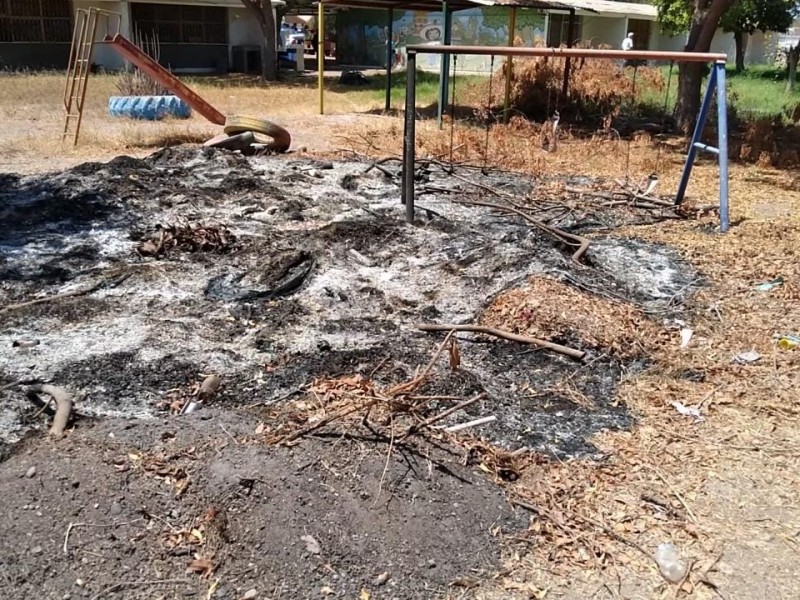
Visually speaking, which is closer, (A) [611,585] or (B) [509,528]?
(A) [611,585]

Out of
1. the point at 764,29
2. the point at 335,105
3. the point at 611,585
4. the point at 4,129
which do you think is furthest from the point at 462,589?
the point at 764,29

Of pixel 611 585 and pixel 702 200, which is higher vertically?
pixel 702 200

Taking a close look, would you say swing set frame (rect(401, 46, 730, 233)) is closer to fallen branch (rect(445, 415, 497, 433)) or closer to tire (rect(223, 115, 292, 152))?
fallen branch (rect(445, 415, 497, 433))

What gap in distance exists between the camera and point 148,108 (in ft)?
45.8

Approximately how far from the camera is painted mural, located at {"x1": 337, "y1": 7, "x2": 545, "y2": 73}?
27.2m

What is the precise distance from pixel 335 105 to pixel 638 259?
12.7 metres

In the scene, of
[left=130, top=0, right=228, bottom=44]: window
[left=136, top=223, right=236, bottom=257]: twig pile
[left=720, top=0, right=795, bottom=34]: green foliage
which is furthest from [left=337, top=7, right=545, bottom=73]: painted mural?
[left=136, top=223, right=236, bottom=257]: twig pile

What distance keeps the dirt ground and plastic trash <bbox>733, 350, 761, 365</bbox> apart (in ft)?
0.19

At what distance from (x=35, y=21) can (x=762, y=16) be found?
26.7 m

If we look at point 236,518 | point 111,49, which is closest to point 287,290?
point 236,518

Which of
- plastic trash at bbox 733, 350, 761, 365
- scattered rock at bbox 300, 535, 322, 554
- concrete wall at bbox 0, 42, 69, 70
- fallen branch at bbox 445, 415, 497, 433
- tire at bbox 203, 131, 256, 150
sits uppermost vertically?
concrete wall at bbox 0, 42, 69, 70

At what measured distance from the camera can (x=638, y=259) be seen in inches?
248

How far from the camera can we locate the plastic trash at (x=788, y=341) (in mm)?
4566

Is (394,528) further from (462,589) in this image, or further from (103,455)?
(103,455)
